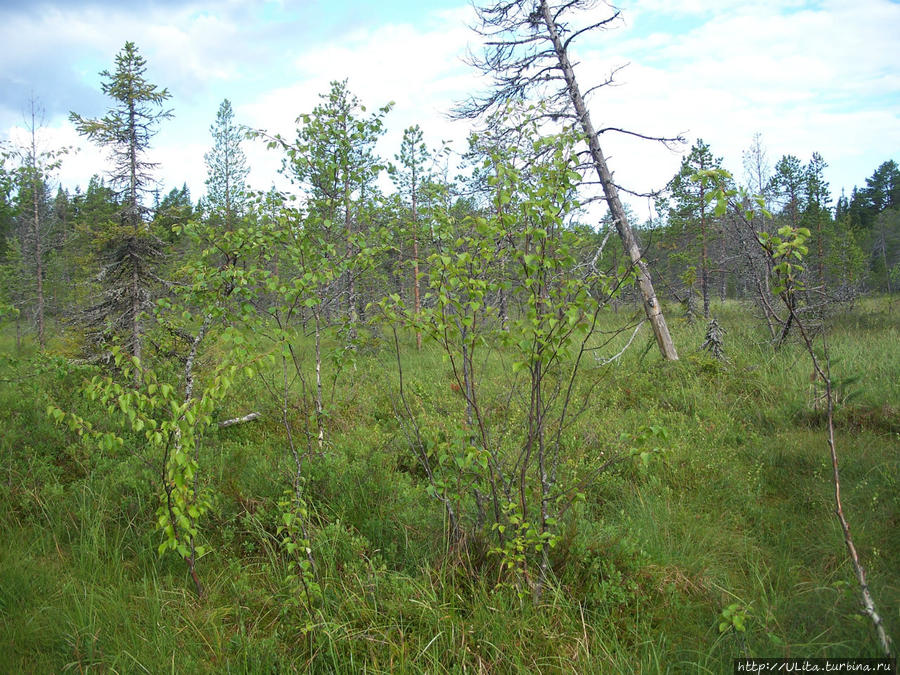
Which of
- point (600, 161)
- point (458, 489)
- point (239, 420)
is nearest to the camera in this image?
point (458, 489)

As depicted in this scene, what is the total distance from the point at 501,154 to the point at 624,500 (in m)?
3.51

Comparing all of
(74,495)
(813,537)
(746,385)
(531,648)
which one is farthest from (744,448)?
(74,495)

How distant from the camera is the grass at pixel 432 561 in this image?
258 cm

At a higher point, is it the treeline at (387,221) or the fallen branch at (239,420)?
the treeline at (387,221)

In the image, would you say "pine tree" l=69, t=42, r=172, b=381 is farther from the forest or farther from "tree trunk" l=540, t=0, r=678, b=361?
"tree trunk" l=540, t=0, r=678, b=361

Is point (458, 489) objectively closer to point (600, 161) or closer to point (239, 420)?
point (239, 420)

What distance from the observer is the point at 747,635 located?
2.60 m

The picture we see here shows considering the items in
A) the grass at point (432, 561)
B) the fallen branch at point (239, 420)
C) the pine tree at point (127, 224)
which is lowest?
the grass at point (432, 561)

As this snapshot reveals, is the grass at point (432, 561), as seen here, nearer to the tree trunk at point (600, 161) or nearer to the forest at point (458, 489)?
the forest at point (458, 489)

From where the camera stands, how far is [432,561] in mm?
3312

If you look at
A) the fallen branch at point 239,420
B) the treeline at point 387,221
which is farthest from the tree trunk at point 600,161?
the fallen branch at point 239,420

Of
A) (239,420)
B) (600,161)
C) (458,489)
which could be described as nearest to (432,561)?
(458,489)

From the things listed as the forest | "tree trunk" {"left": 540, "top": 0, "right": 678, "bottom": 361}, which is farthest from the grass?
"tree trunk" {"left": 540, "top": 0, "right": 678, "bottom": 361}

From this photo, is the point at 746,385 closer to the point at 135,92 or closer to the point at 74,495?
the point at 74,495
